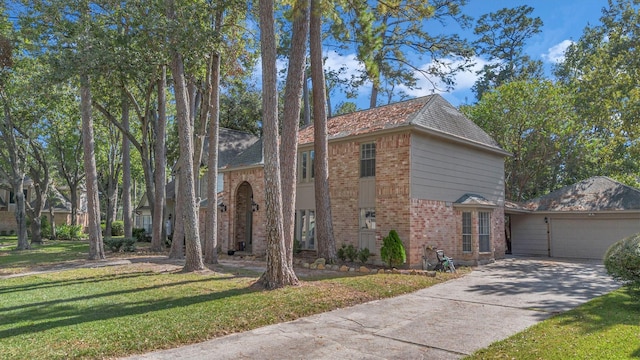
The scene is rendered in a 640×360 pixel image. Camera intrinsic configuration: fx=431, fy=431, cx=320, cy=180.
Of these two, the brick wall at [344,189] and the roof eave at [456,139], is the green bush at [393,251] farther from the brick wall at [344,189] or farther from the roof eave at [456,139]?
the roof eave at [456,139]

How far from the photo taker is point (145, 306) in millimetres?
8133

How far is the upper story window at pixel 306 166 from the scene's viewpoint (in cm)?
1816

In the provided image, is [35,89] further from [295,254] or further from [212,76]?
[295,254]

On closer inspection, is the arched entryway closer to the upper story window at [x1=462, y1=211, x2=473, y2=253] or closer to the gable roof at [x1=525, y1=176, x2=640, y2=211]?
the upper story window at [x1=462, y1=211, x2=473, y2=253]

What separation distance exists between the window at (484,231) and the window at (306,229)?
21.1 feet

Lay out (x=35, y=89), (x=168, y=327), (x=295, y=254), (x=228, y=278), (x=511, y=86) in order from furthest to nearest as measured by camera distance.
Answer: (x=511, y=86)
(x=295, y=254)
(x=35, y=89)
(x=228, y=278)
(x=168, y=327)

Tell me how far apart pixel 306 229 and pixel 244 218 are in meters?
4.98

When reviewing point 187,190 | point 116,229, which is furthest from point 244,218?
point 116,229

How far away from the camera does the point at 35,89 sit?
49.4 feet

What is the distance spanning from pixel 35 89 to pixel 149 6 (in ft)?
17.4

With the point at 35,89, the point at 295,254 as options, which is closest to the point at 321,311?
the point at 295,254

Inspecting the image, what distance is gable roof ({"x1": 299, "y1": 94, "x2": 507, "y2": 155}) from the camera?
49.5ft

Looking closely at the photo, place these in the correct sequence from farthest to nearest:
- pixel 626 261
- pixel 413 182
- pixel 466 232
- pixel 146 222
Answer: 1. pixel 146 222
2. pixel 466 232
3. pixel 413 182
4. pixel 626 261

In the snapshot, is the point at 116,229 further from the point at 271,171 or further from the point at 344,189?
the point at 271,171
